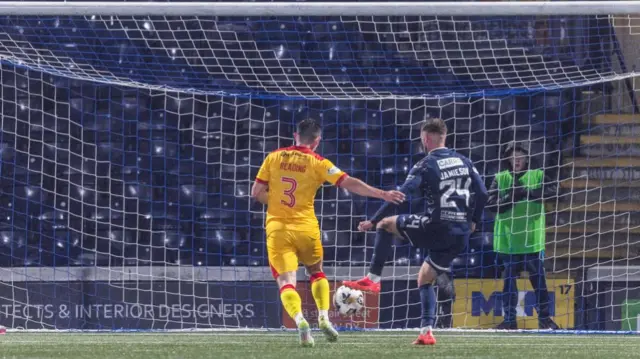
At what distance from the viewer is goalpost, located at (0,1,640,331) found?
12.0 m

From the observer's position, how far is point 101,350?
7277 mm

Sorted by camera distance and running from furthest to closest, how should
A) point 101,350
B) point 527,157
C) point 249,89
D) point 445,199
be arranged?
point 249,89, point 527,157, point 445,199, point 101,350

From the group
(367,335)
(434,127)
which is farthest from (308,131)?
(367,335)

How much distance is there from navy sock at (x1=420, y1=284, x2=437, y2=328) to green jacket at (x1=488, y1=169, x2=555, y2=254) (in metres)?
3.03

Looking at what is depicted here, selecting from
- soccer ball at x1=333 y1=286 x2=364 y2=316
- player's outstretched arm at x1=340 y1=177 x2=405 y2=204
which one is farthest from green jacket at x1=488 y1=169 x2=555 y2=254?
player's outstretched arm at x1=340 y1=177 x2=405 y2=204

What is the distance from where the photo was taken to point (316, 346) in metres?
7.61

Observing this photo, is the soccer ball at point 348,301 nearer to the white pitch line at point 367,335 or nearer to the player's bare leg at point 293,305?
the player's bare leg at point 293,305

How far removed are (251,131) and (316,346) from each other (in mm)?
5305

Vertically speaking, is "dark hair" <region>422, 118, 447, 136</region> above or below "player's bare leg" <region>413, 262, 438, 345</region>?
above

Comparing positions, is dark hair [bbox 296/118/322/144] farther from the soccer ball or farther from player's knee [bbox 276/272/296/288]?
the soccer ball

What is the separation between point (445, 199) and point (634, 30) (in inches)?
187

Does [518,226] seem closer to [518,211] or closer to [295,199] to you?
[518,211]

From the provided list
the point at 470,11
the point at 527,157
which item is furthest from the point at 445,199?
the point at 527,157

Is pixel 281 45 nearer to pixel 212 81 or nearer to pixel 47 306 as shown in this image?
pixel 212 81
